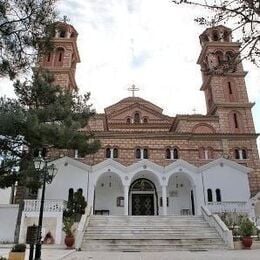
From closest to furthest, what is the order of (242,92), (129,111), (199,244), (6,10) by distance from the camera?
(6,10), (199,244), (242,92), (129,111)

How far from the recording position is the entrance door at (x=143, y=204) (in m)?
23.9

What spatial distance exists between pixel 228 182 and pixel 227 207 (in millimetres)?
2817

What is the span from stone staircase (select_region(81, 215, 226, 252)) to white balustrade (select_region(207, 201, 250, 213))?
211cm

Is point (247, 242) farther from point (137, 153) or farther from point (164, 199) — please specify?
point (137, 153)

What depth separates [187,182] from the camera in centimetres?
2419

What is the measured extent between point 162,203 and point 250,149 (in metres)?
9.67

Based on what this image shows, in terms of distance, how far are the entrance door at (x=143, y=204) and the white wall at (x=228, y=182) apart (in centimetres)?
460

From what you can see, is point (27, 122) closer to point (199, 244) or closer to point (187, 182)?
point (199, 244)

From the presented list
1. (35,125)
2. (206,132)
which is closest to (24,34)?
(35,125)

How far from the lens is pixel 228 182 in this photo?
74.3 feet

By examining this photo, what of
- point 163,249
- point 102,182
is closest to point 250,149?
point 102,182

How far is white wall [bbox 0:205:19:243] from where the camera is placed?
56.9 feet

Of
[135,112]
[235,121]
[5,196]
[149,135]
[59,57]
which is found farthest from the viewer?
[135,112]

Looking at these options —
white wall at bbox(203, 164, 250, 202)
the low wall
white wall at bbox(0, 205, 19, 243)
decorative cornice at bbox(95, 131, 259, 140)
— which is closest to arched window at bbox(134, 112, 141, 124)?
decorative cornice at bbox(95, 131, 259, 140)
